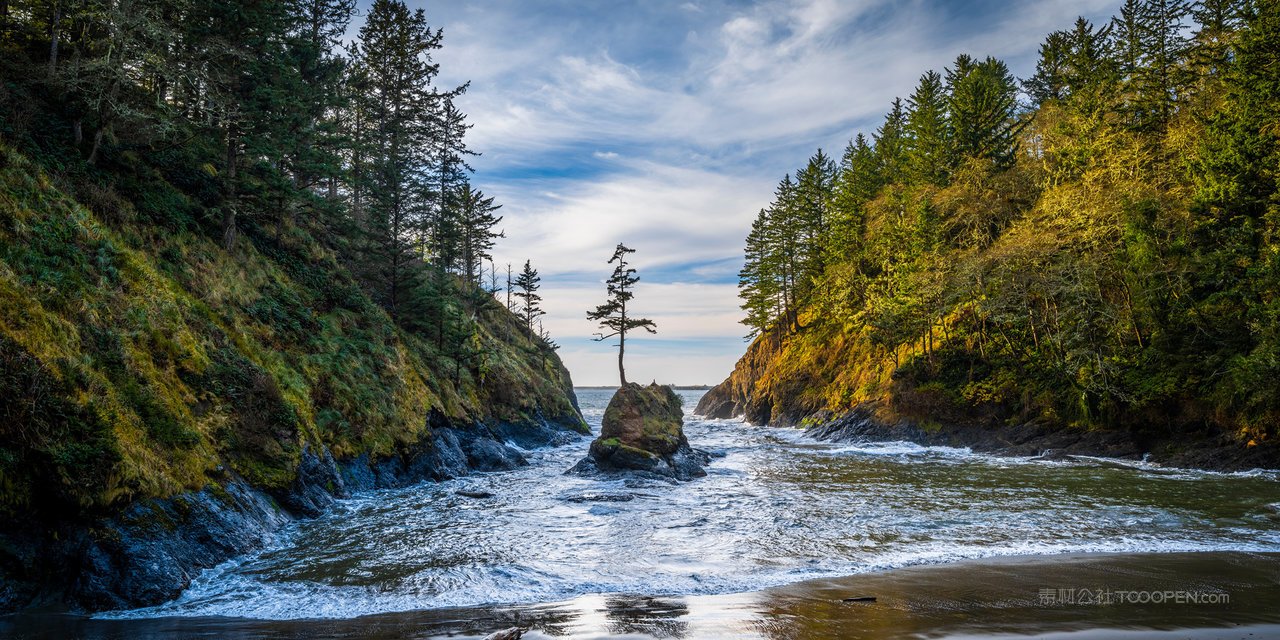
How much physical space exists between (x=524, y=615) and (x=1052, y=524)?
12586 mm

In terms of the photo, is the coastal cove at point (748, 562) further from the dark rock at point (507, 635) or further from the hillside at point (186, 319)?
the hillside at point (186, 319)

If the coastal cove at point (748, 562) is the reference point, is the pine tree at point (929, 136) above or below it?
above

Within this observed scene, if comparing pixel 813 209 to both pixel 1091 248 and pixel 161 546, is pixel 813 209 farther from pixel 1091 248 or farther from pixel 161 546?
pixel 161 546

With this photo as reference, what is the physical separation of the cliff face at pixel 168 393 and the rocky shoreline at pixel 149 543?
1.1 inches

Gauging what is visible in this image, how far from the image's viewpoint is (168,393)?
473 inches

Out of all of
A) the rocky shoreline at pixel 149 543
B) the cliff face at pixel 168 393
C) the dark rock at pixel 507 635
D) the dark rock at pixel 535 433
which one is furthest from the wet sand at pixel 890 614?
the dark rock at pixel 535 433

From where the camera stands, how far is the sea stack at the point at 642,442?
23281mm

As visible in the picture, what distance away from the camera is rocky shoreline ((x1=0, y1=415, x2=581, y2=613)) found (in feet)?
25.7

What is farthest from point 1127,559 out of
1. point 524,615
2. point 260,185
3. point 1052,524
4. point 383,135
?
point 383,135

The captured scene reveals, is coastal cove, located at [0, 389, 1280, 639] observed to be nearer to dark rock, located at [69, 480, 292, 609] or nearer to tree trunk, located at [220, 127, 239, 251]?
dark rock, located at [69, 480, 292, 609]

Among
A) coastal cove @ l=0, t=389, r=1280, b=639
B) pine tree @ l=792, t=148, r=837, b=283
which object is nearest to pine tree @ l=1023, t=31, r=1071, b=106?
pine tree @ l=792, t=148, r=837, b=283

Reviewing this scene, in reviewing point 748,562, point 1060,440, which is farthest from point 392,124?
Answer: point 1060,440

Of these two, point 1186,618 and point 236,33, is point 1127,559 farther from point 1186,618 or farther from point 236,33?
point 236,33

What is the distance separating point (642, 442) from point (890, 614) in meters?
17.2
